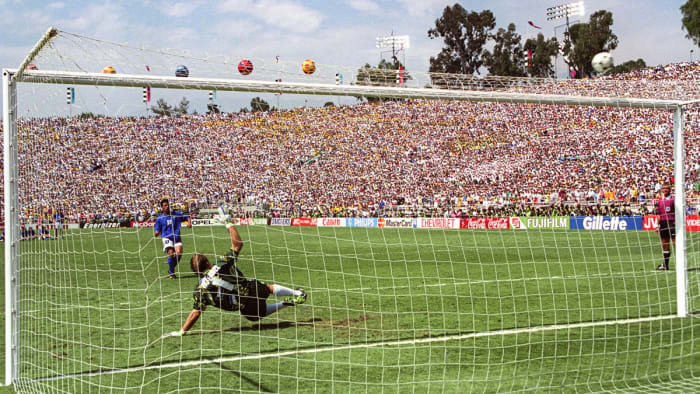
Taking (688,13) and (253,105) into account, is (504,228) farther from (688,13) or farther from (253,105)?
(688,13)

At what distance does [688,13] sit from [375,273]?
5562 cm

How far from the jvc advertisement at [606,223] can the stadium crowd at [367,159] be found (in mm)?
384

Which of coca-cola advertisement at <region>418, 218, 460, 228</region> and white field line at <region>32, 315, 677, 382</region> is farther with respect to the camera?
coca-cola advertisement at <region>418, 218, 460, 228</region>

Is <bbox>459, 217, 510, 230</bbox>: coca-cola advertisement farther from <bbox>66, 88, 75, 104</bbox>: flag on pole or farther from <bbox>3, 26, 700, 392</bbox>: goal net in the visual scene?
<bbox>66, 88, 75, 104</bbox>: flag on pole

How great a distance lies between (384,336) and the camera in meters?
6.70

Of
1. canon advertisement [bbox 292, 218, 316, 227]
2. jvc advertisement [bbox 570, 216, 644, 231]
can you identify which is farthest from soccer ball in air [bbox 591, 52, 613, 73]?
canon advertisement [bbox 292, 218, 316, 227]

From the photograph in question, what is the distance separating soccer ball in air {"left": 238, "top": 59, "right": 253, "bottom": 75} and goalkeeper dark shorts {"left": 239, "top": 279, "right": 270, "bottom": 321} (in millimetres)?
2428

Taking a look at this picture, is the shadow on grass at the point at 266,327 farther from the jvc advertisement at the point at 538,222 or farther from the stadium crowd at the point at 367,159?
the jvc advertisement at the point at 538,222

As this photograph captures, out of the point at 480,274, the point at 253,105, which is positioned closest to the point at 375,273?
the point at 480,274

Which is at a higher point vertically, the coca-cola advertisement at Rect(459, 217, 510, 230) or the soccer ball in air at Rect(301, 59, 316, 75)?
the soccer ball in air at Rect(301, 59, 316, 75)

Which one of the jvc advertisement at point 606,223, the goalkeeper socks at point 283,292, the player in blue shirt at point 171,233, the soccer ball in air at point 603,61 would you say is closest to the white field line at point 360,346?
the goalkeeper socks at point 283,292

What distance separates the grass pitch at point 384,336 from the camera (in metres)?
5.08

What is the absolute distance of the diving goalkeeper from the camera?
6.46m

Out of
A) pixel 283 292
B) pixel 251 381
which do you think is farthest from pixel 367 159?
pixel 251 381
